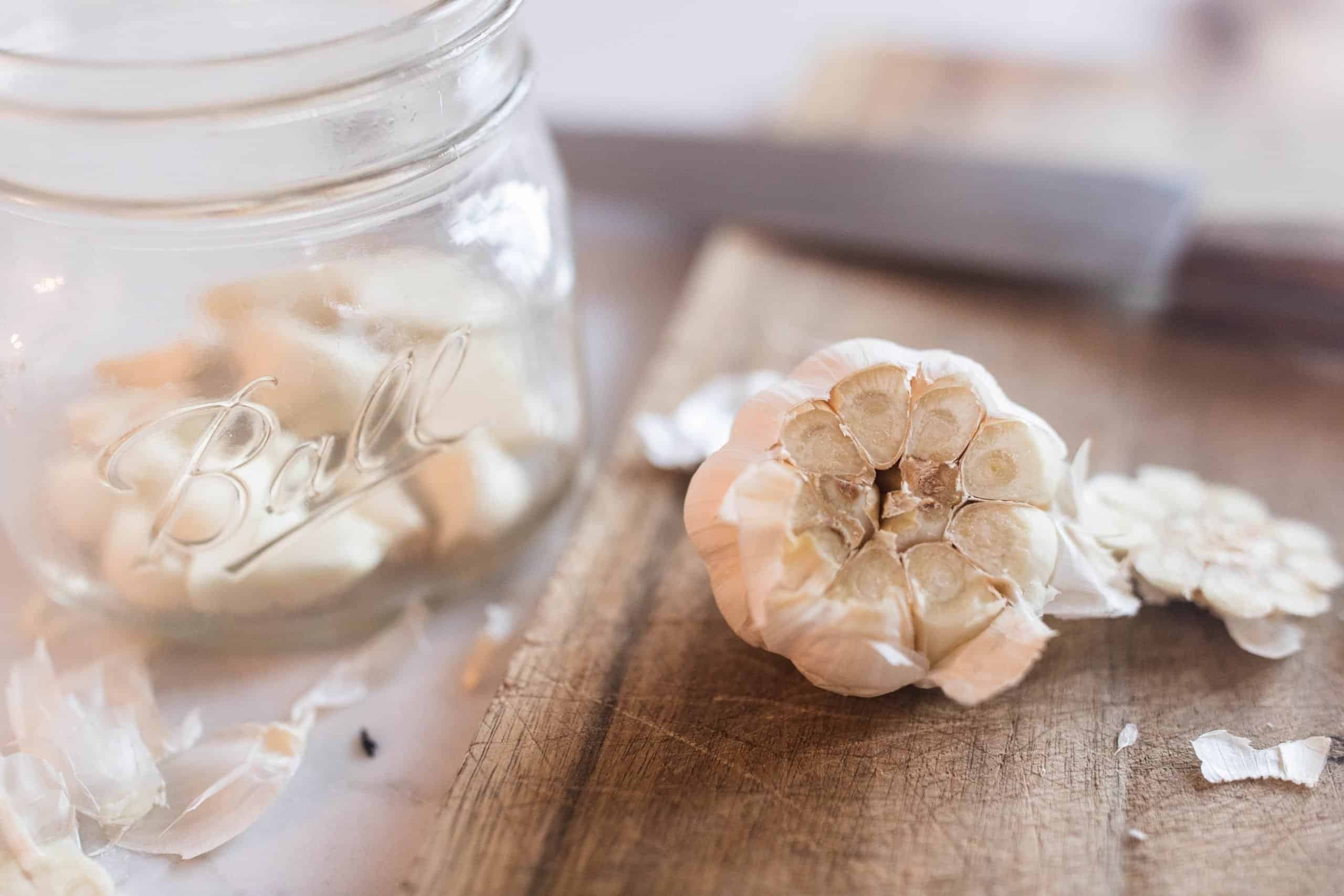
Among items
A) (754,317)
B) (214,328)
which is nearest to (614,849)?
(214,328)

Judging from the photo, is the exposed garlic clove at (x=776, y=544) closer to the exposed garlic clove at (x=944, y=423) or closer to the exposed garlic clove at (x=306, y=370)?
the exposed garlic clove at (x=944, y=423)

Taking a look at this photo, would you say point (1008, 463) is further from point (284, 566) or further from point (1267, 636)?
point (284, 566)

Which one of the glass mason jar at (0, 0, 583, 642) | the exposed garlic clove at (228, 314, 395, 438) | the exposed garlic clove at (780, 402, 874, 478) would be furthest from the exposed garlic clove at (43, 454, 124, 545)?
the exposed garlic clove at (780, 402, 874, 478)

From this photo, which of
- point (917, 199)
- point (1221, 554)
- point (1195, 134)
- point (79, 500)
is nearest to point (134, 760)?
point (79, 500)

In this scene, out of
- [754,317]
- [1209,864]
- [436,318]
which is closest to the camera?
[1209,864]

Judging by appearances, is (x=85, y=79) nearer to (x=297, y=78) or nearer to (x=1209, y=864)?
(x=297, y=78)
